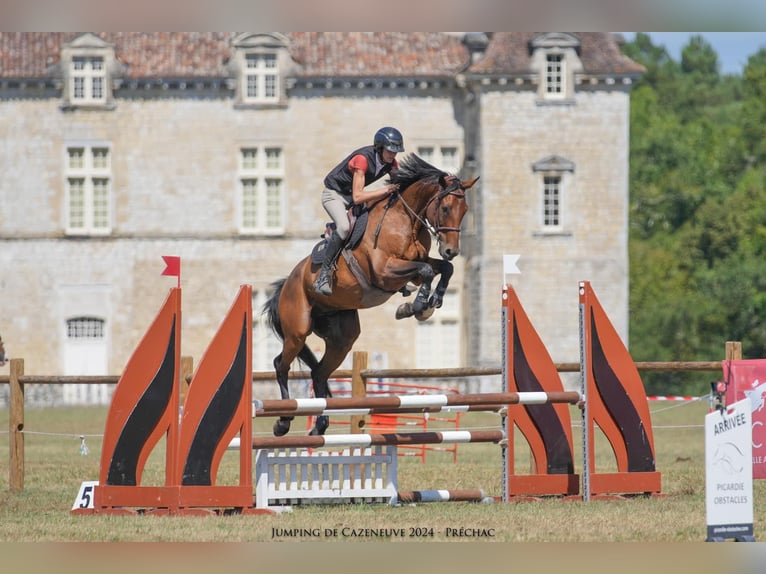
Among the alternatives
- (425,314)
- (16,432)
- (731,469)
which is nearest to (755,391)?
(425,314)

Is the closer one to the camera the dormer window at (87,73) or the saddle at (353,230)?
the saddle at (353,230)

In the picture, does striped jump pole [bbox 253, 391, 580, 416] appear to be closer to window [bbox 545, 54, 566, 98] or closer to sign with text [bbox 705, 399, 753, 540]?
sign with text [bbox 705, 399, 753, 540]

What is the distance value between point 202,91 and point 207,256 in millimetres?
4311

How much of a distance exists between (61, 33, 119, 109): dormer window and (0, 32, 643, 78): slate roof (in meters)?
0.27

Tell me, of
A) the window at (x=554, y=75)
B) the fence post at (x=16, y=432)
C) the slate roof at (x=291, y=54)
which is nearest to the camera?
the fence post at (x=16, y=432)

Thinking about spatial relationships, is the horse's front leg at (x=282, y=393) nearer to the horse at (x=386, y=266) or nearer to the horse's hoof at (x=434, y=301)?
the horse at (x=386, y=266)

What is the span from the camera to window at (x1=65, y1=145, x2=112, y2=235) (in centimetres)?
3928

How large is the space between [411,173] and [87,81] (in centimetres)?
2917

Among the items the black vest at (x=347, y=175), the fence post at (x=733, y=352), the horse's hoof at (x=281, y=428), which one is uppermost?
the black vest at (x=347, y=175)

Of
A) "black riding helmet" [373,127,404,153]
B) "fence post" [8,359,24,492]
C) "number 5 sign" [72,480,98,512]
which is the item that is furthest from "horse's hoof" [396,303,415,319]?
"fence post" [8,359,24,492]

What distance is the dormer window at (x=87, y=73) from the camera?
125 ft

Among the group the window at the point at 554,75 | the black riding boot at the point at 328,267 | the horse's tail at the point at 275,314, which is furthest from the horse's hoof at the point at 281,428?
the window at the point at 554,75

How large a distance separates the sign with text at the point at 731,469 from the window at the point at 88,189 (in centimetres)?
3193

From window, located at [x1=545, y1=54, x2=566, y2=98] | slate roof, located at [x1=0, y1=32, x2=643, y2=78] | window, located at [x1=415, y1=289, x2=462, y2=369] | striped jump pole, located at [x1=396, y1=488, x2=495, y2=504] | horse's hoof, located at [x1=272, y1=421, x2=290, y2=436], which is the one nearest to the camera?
striped jump pole, located at [x1=396, y1=488, x2=495, y2=504]
